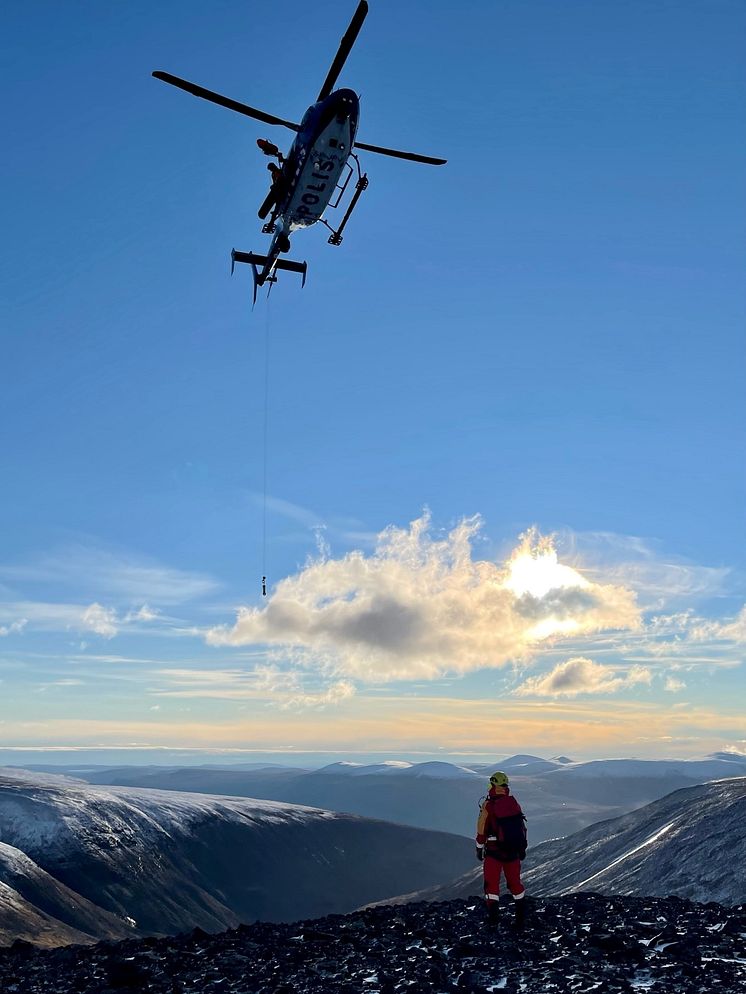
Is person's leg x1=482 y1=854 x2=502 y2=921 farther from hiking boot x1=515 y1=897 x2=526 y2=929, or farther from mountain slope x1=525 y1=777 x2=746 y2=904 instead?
mountain slope x1=525 y1=777 x2=746 y2=904

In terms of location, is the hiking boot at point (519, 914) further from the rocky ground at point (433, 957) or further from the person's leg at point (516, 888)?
the rocky ground at point (433, 957)

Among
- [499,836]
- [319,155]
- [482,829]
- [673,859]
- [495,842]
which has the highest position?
[319,155]

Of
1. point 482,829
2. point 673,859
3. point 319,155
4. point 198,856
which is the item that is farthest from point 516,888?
point 198,856

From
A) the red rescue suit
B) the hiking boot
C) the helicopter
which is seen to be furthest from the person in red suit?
the helicopter

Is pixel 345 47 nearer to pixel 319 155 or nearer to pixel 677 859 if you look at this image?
pixel 319 155

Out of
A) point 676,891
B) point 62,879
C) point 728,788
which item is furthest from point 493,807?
point 62,879

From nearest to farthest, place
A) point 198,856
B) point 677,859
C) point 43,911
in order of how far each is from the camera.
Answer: point 677,859
point 43,911
point 198,856

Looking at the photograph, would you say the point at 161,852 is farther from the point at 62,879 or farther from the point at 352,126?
the point at 352,126
